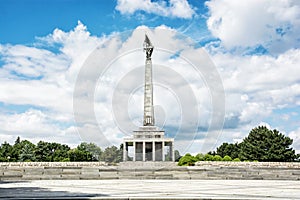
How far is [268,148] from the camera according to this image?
49500mm

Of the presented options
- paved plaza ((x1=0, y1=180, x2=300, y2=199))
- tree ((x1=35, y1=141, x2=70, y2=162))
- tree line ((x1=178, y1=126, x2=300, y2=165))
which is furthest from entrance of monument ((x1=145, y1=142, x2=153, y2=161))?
paved plaza ((x1=0, y1=180, x2=300, y2=199))

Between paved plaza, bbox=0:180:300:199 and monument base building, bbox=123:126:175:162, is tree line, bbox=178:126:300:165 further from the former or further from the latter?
paved plaza, bbox=0:180:300:199

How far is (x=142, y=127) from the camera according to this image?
46188mm

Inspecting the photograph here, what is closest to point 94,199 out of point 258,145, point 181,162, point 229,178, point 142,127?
point 229,178

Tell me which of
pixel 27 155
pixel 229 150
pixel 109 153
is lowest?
pixel 27 155

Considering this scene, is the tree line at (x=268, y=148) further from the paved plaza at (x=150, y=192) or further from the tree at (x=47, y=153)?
the paved plaza at (x=150, y=192)

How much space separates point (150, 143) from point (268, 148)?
16493mm

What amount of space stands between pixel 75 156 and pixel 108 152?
14.6 m

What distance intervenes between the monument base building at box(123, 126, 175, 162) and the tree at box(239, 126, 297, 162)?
39.3ft

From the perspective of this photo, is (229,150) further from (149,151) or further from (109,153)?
(149,151)

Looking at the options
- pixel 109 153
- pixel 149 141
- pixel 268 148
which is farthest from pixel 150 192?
pixel 109 153

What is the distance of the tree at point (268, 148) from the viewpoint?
47.9 m

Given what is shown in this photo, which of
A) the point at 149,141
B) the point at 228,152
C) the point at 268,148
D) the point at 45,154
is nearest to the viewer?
the point at 149,141

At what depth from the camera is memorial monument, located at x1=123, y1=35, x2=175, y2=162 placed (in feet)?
150
